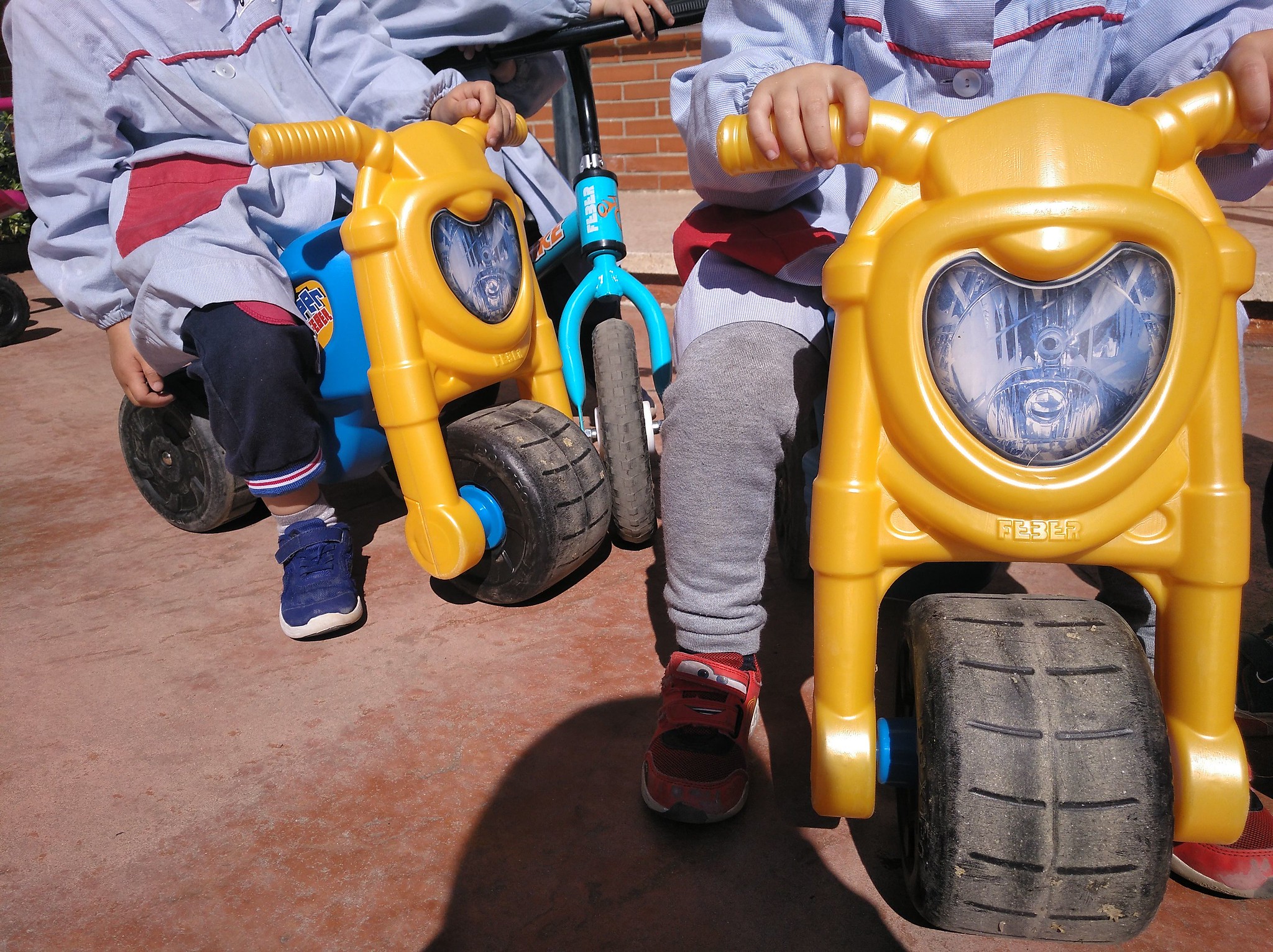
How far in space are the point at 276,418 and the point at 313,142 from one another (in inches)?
18.2

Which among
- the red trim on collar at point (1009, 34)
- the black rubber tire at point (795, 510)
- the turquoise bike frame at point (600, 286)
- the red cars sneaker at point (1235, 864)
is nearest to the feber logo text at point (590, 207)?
the turquoise bike frame at point (600, 286)

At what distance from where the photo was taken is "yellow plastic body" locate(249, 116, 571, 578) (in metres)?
1.45

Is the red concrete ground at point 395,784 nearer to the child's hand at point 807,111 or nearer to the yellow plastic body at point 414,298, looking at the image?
the yellow plastic body at point 414,298

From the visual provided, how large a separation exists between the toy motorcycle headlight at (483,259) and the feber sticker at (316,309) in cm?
31

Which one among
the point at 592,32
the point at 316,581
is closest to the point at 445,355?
the point at 316,581

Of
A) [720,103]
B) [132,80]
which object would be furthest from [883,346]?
[132,80]

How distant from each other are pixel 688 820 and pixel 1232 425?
71cm

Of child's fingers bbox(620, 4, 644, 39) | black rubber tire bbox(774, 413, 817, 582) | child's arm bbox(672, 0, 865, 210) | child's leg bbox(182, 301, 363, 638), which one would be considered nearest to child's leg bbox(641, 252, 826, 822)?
child's arm bbox(672, 0, 865, 210)

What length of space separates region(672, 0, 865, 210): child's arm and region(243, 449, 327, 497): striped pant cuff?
0.85 metres

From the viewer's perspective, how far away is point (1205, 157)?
1.11 meters

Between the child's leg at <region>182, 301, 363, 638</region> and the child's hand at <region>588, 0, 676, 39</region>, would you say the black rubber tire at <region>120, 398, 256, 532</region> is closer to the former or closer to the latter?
the child's leg at <region>182, 301, 363, 638</region>

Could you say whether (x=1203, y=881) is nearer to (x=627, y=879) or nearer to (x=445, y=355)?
(x=627, y=879)

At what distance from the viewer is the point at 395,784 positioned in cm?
124

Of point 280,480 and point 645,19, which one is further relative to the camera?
point 645,19
